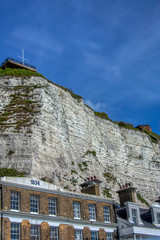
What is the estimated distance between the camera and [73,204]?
80.7 ft

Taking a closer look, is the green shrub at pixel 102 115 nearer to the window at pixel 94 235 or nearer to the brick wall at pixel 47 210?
the brick wall at pixel 47 210

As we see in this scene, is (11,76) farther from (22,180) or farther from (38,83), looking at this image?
(22,180)

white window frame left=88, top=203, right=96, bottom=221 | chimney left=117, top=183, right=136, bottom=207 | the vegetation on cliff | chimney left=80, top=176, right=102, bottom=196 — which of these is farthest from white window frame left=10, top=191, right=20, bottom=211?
the vegetation on cliff

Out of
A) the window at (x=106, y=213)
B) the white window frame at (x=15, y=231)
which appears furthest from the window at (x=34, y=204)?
the window at (x=106, y=213)

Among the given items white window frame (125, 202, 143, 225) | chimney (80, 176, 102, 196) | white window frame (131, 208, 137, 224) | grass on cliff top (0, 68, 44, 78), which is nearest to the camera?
white window frame (125, 202, 143, 225)

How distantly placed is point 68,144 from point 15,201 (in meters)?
28.7

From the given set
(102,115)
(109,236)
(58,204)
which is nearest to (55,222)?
(58,204)

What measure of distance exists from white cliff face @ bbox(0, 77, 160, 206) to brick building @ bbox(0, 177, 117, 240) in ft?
50.1

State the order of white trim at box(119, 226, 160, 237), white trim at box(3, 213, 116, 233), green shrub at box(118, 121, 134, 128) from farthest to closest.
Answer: green shrub at box(118, 121, 134, 128) < white trim at box(119, 226, 160, 237) < white trim at box(3, 213, 116, 233)

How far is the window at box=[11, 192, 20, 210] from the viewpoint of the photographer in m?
21.5

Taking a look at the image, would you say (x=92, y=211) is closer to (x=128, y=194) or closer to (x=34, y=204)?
(x=128, y=194)

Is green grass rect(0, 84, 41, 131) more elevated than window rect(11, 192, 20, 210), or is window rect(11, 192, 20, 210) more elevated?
green grass rect(0, 84, 41, 131)

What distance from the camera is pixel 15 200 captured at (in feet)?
71.2

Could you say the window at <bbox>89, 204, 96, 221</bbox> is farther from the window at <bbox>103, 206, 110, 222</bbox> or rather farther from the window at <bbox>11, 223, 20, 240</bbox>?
the window at <bbox>11, 223, 20, 240</bbox>
